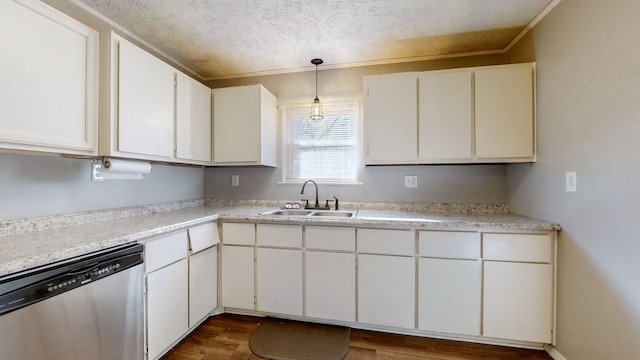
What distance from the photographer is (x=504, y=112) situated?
2.02 metres

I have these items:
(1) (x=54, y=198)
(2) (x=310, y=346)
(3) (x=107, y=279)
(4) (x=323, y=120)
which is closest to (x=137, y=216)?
(1) (x=54, y=198)

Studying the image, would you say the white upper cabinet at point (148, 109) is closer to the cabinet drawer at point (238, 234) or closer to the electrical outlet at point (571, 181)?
the cabinet drawer at point (238, 234)

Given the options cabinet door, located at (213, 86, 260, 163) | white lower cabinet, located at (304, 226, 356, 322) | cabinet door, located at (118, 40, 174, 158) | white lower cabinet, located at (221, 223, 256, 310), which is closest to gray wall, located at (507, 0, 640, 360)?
white lower cabinet, located at (304, 226, 356, 322)

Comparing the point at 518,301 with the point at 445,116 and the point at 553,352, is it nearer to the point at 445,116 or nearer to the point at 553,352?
the point at 553,352

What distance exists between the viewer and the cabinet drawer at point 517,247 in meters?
1.77

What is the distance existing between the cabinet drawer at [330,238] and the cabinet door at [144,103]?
4.34 ft

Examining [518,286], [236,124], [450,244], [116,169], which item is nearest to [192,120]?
[236,124]

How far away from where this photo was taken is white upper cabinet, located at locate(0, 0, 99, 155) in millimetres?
1200

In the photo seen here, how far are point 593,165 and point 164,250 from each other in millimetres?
2636

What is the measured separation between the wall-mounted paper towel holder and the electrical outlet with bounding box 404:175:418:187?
2.23 m

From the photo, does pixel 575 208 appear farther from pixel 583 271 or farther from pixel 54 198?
pixel 54 198

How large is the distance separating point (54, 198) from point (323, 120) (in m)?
2.22

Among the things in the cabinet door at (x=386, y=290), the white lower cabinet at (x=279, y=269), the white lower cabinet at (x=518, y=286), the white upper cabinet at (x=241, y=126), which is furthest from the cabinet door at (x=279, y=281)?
the white lower cabinet at (x=518, y=286)

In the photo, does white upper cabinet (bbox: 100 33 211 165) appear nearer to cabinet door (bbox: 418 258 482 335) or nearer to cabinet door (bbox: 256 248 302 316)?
cabinet door (bbox: 256 248 302 316)
